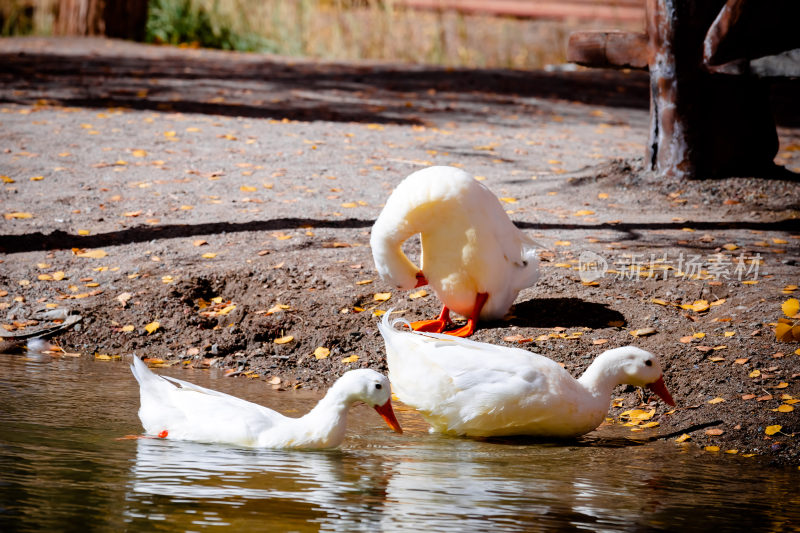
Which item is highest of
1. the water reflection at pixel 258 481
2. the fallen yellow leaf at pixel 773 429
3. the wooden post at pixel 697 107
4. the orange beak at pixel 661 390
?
the wooden post at pixel 697 107

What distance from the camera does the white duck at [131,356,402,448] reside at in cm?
426

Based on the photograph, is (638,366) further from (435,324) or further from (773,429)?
(435,324)

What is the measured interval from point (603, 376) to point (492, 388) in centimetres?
61

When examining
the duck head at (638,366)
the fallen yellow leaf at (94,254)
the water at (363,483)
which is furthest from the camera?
the fallen yellow leaf at (94,254)

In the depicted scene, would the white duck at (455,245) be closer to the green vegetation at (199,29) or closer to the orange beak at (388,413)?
the orange beak at (388,413)

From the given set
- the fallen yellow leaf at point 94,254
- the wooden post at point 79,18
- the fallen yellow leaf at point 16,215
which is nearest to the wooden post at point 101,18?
the wooden post at point 79,18

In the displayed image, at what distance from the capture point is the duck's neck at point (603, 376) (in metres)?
4.69

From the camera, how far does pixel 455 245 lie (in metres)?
5.70

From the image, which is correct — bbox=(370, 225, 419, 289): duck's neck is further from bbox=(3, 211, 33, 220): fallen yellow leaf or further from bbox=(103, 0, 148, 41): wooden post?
bbox=(103, 0, 148, 41): wooden post

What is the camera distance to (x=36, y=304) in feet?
21.2

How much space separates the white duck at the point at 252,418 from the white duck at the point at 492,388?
0.26m

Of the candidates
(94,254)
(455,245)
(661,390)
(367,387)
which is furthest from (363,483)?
(94,254)

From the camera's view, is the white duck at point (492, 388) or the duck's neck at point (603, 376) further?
the duck's neck at point (603, 376)

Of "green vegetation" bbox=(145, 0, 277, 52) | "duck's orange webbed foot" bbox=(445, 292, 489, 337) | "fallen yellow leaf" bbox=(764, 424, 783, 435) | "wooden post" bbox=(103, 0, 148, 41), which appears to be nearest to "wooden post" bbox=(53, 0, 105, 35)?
"wooden post" bbox=(103, 0, 148, 41)
